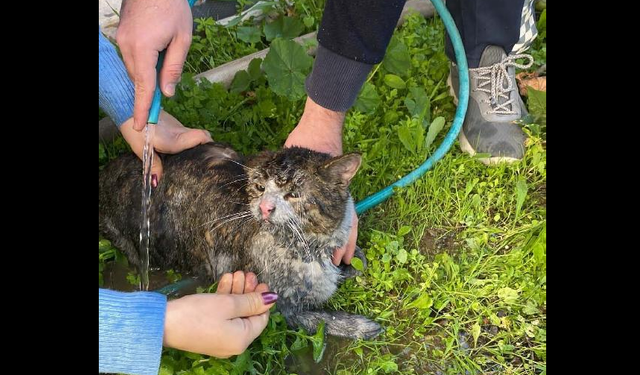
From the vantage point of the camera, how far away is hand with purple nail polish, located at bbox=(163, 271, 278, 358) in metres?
2.34

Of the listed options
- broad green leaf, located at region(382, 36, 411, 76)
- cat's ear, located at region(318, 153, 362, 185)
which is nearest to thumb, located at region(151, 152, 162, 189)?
cat's ear, located at region(318, 153, 362, 185)

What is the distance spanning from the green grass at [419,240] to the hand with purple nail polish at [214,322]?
20cm

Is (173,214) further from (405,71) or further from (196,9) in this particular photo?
(196,9)

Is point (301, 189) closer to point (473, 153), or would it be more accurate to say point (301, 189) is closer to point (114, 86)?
point (114, 86)

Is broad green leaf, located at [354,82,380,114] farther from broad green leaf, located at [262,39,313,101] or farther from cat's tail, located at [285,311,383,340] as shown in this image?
cat's tail, located at [285,311,383,340]

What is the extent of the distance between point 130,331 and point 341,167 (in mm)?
1016

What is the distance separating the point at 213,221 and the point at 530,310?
1504 mm

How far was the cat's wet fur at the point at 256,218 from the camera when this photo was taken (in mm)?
2643

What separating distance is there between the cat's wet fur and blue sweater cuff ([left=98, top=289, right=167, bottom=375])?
60 centimetres

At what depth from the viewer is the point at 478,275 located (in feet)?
10.3

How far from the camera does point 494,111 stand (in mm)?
3715

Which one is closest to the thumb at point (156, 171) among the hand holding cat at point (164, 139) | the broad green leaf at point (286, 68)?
the hand holding cat at point (164, 139)

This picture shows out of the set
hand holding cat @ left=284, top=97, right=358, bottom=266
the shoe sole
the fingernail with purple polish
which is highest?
hand holding cat @ left=284, top=97, right=358, bottom=266

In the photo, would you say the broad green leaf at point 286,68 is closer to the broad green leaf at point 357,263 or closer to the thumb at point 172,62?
the broad green leaf at point 357,263
